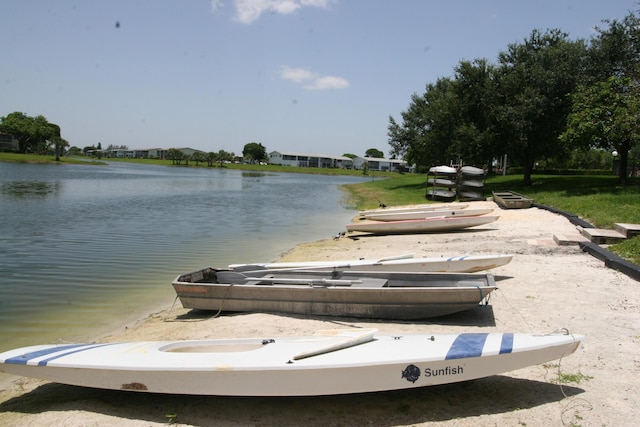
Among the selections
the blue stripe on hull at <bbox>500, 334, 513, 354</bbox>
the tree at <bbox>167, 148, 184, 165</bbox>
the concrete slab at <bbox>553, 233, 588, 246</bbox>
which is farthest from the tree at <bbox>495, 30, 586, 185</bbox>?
the tree at <bbox>167, 148, 184, 165</bbox>

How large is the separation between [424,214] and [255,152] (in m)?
174

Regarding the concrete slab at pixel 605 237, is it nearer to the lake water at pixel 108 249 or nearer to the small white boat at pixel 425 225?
the small white boat at pixel 425 225

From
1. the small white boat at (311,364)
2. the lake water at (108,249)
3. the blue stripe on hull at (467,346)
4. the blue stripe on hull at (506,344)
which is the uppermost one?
the blue stripe on hull at (506,344)

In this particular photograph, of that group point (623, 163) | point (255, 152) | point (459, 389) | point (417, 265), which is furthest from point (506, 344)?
point (255, 152)

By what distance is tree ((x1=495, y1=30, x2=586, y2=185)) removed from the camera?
30953 mm

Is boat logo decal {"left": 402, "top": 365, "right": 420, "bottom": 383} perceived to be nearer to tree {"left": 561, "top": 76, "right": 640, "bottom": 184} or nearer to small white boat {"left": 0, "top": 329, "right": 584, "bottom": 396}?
small white boat {"left": 0, "top": 329, "right": 584, "bottom": 396}

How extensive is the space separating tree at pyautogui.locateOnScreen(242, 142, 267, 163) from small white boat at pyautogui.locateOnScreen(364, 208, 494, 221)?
168071 mm

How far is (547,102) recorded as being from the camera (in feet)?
103

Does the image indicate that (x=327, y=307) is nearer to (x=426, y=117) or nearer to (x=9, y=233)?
(x=9, y=233)

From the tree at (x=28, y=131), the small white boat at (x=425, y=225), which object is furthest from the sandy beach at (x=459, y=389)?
the tree at (x=28, y=131)

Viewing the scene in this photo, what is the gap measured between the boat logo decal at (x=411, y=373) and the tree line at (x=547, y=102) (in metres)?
22.9

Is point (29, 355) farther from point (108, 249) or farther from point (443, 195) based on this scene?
point (443, 195)

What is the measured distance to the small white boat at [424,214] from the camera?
20203 millimetres

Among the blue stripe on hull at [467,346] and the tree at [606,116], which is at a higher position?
the tree at [606,116]
